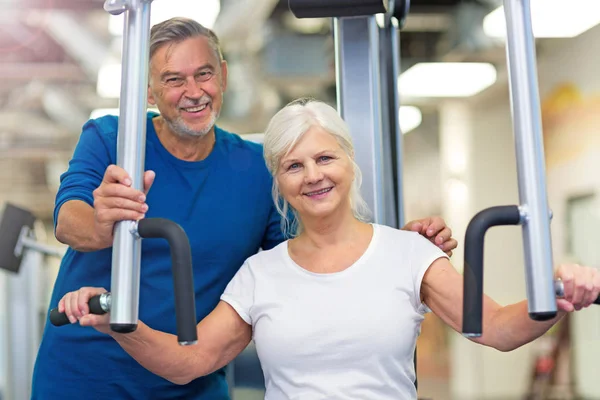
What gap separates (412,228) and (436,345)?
679 cm

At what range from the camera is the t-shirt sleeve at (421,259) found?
1.59 m

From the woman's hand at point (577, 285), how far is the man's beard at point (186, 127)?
82 centimetres

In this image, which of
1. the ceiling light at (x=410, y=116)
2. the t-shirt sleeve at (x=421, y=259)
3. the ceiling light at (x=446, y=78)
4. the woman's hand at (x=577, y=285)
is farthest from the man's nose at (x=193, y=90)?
the ceiling light at (x=410, y=116)

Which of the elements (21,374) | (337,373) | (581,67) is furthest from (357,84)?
(581,67)

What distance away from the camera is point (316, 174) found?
158 cm

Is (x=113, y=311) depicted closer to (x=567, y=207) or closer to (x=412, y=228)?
(x=412, y=228)

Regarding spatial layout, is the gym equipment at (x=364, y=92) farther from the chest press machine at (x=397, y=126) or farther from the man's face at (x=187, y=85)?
the man's face at (x=187, y=85)

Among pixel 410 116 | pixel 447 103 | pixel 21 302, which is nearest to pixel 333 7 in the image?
pixel 21 302

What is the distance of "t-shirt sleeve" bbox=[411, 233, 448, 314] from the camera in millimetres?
1587

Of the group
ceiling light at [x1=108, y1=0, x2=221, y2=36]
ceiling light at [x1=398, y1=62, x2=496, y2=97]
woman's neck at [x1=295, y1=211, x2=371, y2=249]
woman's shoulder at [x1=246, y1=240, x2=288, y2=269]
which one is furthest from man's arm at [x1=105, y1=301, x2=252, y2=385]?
ceiling light at [x1=398, y1=62, x2=496, y2=97]

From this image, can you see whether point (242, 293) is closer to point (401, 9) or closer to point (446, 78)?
point (401, 9)

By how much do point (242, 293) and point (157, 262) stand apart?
0.21m

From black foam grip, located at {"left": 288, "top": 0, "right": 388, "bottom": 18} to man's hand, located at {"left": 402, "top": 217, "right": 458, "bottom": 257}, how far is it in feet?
1.44

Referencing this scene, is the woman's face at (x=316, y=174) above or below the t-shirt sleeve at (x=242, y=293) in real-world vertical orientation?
above
